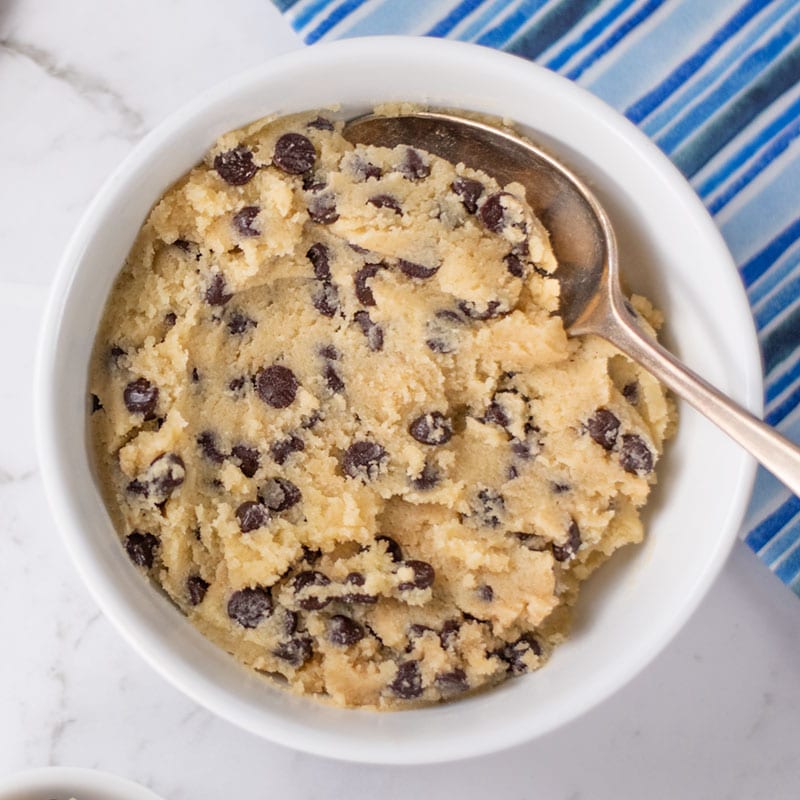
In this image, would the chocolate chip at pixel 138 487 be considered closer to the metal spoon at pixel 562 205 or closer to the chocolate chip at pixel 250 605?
the chocolate chip at pixel 250 605

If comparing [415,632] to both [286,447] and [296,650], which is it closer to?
[296,650]

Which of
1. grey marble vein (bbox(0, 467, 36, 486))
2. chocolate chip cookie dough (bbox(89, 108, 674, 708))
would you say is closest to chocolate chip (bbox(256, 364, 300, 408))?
chocolate chip cookie dough (bbox(89, 108, 674, 708))

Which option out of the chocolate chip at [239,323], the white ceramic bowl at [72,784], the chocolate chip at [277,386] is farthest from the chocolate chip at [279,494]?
the white ceramic bowl at [72,784]

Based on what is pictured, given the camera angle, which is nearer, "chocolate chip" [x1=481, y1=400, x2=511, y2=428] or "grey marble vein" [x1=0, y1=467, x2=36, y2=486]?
"chocolate chip" [x1=481, y1=400, x2=511, y2=428]

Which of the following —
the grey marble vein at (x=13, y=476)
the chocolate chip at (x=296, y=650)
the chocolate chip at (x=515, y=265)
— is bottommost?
the grey marble vein at (x=13, y=476)

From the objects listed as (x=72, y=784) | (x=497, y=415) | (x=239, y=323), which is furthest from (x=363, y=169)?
(x=72, y=784)

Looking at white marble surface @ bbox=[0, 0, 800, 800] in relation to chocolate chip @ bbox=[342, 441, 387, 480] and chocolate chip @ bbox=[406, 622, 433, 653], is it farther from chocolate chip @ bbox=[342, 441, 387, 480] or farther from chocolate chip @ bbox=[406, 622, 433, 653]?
chocolate chip @ bbox=[342, 441, 387, 480]
